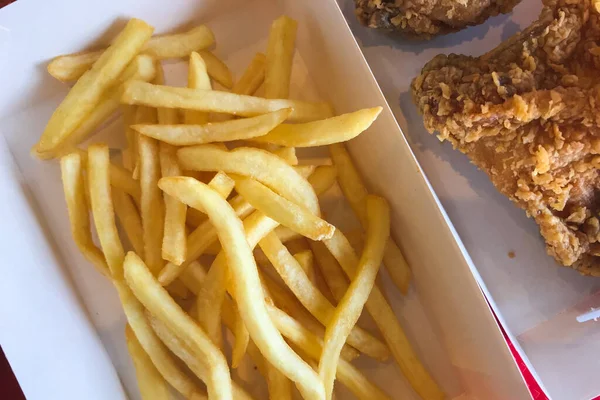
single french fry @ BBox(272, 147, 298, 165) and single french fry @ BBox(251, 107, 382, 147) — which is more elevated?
single french fry @ BBox(251, 107, 382, 147)

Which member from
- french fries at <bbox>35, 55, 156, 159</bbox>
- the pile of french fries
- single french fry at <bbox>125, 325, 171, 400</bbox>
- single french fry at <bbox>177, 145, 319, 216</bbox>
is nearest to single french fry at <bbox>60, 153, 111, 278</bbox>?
the pile of french fries

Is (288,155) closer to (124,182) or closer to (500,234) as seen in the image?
(124,182)

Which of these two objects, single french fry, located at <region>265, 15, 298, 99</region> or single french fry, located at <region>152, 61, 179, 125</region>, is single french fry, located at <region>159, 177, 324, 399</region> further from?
single french fry, located at <region>265, 15, 298, 99</region>

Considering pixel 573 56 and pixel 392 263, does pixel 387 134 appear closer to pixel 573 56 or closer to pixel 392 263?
pixel 392 263

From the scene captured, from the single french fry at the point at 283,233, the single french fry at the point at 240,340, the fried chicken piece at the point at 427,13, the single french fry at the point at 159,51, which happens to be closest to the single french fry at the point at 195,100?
the single french fry at the point at 159,51

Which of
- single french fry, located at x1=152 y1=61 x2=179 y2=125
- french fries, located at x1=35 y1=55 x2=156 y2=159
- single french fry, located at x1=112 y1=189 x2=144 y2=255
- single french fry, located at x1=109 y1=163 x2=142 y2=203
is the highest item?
french fries, located at x1=35 y1=55 x2=156 y2=159

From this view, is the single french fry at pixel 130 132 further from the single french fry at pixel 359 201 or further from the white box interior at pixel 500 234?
the white box interior at pixel 500 234

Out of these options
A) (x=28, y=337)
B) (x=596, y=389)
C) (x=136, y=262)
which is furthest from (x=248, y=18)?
(x=596, y=389)
